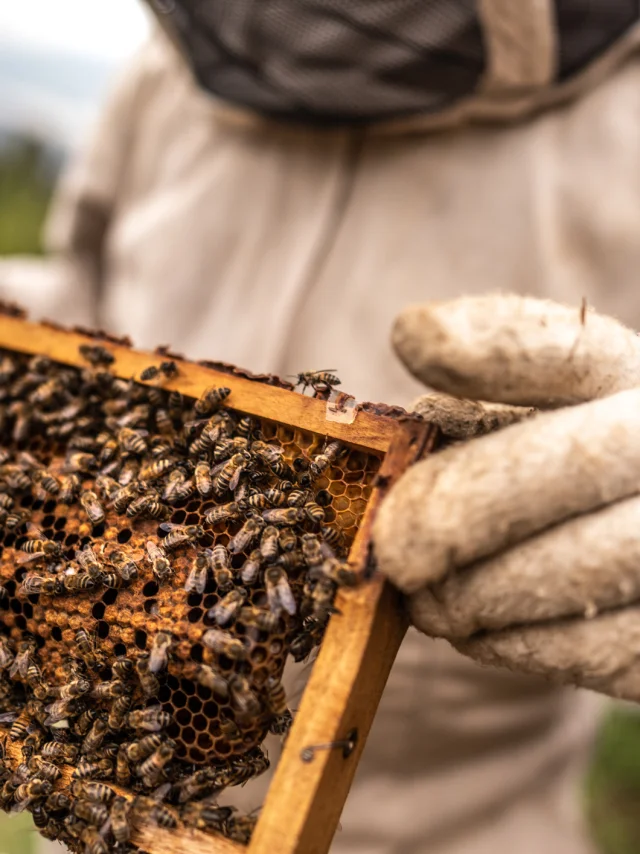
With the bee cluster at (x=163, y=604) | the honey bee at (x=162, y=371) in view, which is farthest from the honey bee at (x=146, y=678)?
the honey bee at (x=162, y=371)

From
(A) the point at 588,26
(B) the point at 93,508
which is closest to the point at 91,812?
(B) the point at 93,508

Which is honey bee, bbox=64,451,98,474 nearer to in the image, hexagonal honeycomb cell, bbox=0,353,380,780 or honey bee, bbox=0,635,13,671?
hexagonal honeycomb cell, bbox=0,353,380,780

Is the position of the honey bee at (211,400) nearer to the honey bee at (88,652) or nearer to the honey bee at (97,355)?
the honey bee at (97,355)

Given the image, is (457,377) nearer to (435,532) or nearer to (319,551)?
(435,532)

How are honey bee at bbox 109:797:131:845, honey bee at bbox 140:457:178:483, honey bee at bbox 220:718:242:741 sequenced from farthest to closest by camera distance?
honey bee at bbox 140:457:178:483, honey bee at bbox 220:718:242:741, honey bee at bbox 109:797:131:845

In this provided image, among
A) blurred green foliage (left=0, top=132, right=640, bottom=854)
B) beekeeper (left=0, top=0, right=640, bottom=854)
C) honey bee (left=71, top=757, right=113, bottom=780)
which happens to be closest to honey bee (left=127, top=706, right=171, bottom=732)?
honey bee (left=71, top=757, right=113, bottom=780)

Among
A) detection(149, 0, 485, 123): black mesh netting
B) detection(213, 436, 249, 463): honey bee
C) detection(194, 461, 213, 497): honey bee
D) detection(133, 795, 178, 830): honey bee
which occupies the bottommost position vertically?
detection(133, 795, 178, 830): honey bee

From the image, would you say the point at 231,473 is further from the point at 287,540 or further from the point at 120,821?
the point at 120,821
